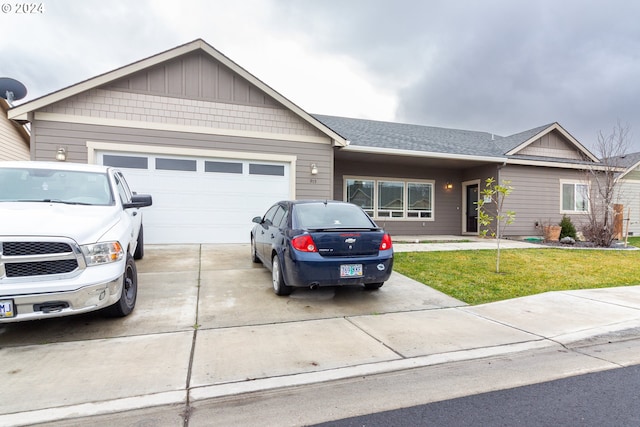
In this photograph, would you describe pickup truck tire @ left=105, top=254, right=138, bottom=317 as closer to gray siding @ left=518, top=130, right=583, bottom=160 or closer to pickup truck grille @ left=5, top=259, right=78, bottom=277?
pickup truck grille @ left=5, top=259, right=78, bottom=277

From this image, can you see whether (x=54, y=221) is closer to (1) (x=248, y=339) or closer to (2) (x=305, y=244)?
(1) (x=248, y=339)

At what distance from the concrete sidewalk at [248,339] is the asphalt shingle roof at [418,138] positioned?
24.9ft

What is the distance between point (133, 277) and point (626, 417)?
202 inches

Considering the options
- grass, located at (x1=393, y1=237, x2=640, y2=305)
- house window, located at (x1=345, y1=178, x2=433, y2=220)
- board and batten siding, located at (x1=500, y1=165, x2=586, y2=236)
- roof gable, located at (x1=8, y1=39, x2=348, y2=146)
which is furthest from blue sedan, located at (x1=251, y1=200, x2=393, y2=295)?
board and batten siding, located at (x1=500, y1=165, x2=586, y2=236)

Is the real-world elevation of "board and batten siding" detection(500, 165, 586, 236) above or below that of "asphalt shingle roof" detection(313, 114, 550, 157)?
below

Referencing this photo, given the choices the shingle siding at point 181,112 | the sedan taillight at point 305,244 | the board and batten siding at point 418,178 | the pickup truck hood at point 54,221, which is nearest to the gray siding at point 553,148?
the board and batten siding at point 418,178

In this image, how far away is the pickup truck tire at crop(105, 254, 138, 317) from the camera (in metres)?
3.93

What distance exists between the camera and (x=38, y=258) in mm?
3156

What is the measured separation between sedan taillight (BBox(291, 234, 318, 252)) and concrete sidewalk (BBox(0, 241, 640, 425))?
85 cm

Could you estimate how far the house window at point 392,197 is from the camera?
1382 cm

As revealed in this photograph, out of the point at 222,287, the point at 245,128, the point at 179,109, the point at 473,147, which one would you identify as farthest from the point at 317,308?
the point at 473,147

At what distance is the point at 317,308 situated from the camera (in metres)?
4.68

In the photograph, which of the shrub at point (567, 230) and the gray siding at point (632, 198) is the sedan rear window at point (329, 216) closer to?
the shrub at point (567, 230)

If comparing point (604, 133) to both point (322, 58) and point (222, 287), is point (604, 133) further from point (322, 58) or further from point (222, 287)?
point (222, 287)
